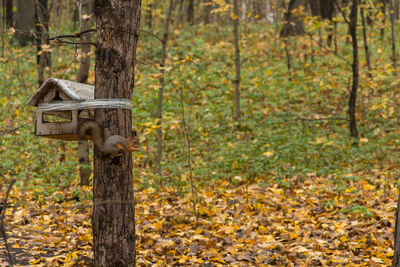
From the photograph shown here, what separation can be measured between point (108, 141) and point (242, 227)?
320 centimetres

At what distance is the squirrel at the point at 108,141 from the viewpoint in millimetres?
3168

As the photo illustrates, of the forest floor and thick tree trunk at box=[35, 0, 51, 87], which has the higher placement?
thick tree trunk at box=[35, 0, 51, 87]

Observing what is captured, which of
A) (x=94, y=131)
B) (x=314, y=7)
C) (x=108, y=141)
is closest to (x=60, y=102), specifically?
(x=94, y=131)

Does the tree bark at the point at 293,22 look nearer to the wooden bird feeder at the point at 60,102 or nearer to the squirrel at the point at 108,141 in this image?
the wooden bird feeder at the point at 60,102

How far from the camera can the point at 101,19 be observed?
10.9 ft

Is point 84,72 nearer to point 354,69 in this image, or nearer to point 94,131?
point 94,131

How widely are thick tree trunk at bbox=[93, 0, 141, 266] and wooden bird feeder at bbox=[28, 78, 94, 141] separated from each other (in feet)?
0.68

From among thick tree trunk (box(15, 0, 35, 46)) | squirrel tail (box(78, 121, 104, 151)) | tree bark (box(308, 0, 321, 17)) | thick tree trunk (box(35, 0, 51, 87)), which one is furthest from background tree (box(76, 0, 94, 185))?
tree bark (box(308, 0, 321, 17))

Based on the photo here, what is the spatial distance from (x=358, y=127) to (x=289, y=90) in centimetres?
334

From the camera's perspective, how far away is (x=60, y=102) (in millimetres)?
3475

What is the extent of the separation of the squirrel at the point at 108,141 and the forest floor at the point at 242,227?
108cm

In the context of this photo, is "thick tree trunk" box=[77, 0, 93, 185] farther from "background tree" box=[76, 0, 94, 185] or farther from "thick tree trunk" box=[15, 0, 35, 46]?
"thick tree trunk" box=[15, 0, 35, 46]

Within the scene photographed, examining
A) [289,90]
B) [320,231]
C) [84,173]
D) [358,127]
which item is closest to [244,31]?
[289,90]

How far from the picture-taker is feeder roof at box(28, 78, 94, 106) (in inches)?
133
